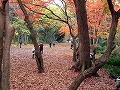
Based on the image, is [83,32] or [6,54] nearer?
[6,54]

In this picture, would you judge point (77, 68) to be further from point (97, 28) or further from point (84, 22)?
point (97, 28)

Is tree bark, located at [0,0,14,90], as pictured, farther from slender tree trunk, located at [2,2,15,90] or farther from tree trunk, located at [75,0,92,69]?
tree trunk, located at [75,0,92,69]

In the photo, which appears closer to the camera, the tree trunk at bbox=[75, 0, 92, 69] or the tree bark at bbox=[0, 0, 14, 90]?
the tree bark at bbox=[0, 0, 14, 90]

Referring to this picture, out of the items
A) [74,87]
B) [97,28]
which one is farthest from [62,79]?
[97,28]

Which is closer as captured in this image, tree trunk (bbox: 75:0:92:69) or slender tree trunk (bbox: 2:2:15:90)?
slender tree trunk (bbox: 2:2:15:90)

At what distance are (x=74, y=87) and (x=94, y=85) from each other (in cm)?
510

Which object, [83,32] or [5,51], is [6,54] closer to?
[5,51]

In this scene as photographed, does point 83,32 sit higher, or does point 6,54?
point 83,32

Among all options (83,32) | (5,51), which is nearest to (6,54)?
(5,51)

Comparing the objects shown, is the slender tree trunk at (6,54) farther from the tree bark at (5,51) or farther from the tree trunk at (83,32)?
the tree trunk at (83,32)

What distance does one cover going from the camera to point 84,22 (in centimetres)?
1374

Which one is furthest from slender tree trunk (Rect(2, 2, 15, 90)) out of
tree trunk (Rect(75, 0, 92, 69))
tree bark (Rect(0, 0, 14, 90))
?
tree trunk (Rect(75, 0, 92, 69))

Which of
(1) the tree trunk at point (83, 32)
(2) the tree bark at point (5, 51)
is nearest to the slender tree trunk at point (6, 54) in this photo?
(2) the tree bark at point (5, 51)

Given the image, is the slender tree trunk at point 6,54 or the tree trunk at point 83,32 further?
the tree trunk at point 83,32
